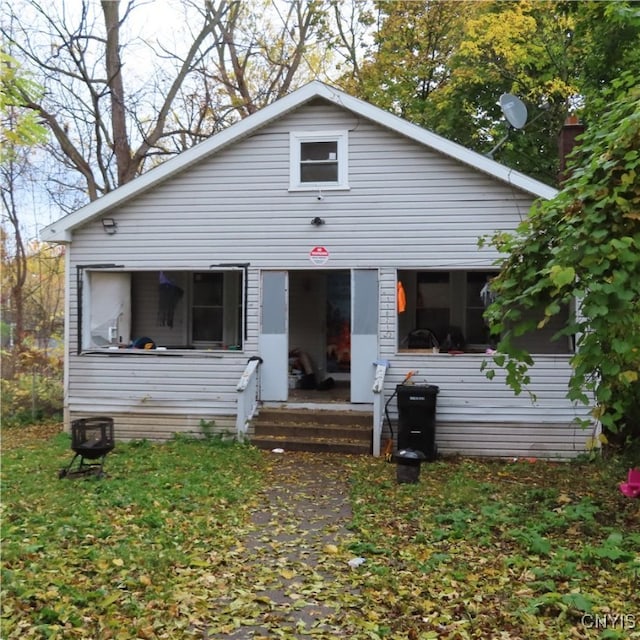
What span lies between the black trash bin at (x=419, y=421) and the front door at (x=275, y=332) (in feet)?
6.93

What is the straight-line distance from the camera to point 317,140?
9898mm

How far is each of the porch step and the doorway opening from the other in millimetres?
2576

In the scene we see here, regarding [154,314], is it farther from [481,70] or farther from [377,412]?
[481,70]

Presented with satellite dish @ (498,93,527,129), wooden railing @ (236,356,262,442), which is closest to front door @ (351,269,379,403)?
wooden railing @ (236,356,262,442)

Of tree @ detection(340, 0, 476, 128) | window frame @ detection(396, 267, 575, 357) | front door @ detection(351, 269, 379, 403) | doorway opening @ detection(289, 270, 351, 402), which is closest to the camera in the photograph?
front door @ detection(351, 269, 379, 403)

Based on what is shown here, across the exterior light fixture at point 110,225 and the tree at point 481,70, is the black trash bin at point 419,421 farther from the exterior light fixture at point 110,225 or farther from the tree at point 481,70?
the tree at point 481,70

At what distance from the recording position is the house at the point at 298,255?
9.52 m

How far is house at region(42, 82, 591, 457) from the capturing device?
Answer: 952 cm

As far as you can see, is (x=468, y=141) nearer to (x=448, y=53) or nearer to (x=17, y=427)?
(x=448, y=53)

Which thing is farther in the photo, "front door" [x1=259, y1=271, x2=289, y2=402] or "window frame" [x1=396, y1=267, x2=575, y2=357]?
"window frame" [x1=396, y1=267, x2=575, y2=357]

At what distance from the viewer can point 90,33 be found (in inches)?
720

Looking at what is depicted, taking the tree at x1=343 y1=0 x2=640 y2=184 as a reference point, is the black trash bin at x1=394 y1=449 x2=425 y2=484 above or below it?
below

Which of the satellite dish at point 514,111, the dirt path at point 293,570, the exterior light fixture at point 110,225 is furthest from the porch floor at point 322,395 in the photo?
the satellite dish at point 514,111

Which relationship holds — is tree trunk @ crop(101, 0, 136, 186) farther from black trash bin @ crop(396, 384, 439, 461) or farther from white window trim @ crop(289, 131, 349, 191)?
black trash bin @ crop(396, 384, 439, 461)
